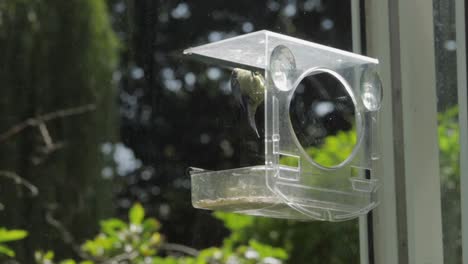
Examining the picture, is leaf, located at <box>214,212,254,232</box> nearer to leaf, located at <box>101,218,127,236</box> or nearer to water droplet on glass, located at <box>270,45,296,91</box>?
leaf, located at <box>101,218,127,236</box>

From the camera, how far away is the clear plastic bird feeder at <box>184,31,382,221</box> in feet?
3.78

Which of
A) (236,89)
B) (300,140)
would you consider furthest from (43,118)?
(300,140)

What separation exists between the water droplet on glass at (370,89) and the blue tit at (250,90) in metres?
0.17

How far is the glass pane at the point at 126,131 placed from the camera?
5.93 feet

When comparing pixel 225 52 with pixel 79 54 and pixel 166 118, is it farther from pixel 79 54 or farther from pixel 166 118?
pixel 79 54

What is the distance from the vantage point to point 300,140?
1.19 m

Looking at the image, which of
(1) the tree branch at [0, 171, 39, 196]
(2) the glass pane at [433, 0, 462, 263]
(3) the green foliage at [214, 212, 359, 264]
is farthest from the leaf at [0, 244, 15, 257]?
(2) the glass pane at [433, 0, 462, 263]

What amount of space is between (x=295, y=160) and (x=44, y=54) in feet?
3.53

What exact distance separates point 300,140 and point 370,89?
0.17 metres

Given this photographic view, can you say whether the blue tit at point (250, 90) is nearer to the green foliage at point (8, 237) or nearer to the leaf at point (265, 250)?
the leaf at point (265, 250)

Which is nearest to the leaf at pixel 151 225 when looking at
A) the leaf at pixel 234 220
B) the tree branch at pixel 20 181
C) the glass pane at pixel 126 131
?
the glass pane at pixel 126 131

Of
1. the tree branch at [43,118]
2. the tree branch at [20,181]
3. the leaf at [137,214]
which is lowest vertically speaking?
the leaf at [137,214]

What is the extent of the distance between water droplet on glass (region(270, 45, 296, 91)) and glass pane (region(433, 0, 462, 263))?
0.39 m

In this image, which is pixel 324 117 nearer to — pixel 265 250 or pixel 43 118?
pixel 265 250
